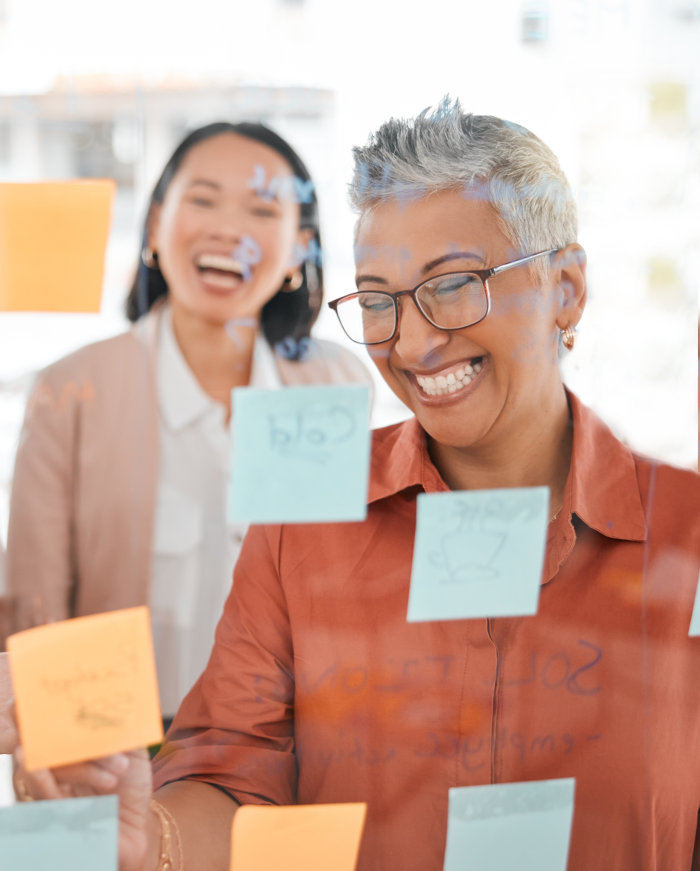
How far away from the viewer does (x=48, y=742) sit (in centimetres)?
83

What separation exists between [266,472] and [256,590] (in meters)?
0.15

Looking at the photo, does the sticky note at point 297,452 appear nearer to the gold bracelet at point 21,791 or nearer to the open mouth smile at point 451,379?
the open mouth smile at point 451,379

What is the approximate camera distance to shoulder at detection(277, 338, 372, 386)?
0.87 m

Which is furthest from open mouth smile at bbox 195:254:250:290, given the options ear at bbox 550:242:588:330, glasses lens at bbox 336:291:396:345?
ear at bbox 550:242:588:330

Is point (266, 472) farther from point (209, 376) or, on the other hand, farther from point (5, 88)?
point (5, 88)

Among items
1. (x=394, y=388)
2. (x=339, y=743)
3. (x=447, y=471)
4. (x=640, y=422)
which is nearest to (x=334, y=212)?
(x=394, y=388)

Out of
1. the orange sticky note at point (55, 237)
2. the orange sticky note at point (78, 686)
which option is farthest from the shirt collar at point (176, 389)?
the orange sticky note at point (78, 686)

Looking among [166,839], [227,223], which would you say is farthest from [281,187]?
[166,839]

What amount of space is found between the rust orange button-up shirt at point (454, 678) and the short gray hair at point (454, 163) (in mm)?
253

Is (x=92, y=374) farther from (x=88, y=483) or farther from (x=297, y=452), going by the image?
(x=297, y=452)

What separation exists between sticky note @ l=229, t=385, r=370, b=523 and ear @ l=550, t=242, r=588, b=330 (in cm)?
25

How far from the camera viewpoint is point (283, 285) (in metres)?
0.84

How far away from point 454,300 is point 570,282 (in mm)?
157

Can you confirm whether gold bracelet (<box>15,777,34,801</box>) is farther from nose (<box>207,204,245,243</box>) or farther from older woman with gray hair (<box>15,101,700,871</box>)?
nose (<box>207,204,245,243</box>)
